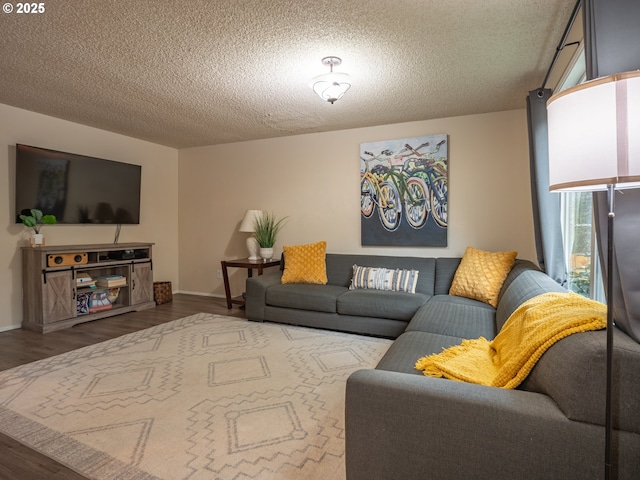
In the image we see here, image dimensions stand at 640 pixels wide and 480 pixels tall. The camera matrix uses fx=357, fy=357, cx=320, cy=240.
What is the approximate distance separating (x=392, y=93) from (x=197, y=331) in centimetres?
302

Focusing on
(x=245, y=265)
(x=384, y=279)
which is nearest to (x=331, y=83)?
(x=384, y=279)

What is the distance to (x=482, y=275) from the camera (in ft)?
10.9

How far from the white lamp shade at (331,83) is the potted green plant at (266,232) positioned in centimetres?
242

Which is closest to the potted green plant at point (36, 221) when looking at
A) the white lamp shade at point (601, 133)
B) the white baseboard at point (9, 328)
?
the white baseboard at point (9, 328)

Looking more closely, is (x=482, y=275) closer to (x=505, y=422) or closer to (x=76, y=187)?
(x=505, y=422)

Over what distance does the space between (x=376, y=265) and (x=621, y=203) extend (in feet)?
9.68

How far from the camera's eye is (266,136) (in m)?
4.95

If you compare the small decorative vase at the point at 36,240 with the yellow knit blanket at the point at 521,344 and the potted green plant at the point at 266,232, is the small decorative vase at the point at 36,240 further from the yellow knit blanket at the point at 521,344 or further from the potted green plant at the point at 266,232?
the yellow knit blanket at the point at 521,344

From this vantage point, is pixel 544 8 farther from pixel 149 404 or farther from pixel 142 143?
pixel 142 143

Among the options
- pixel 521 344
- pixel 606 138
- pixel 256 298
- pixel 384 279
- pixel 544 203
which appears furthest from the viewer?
pixel 256 298

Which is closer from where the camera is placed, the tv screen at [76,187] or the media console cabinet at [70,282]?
the media console cabinet at [70,282]

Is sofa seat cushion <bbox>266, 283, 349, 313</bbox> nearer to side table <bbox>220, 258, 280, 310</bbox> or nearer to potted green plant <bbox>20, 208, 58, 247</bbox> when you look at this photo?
side table <bbox>220, 258, 280, 310</bbox>

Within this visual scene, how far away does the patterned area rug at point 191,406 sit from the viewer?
1640 millimetres

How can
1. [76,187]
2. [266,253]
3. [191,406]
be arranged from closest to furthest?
[191,406]
[76,187]
[266,253]
